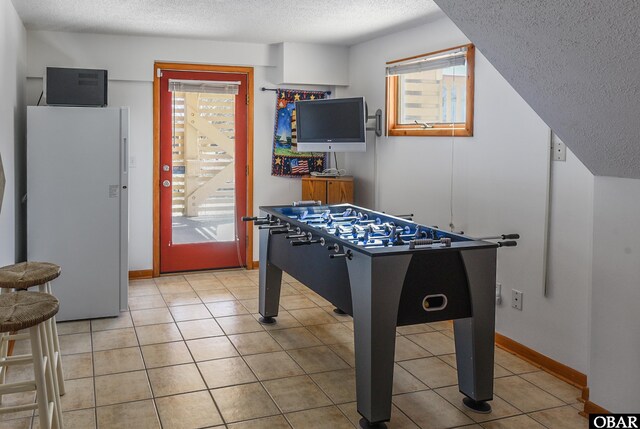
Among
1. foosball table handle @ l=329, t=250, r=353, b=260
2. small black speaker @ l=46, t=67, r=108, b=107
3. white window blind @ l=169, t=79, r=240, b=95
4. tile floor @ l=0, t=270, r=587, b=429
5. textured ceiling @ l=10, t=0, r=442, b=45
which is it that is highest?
textured ceiling @ l=10, t=0, r=442, b=45

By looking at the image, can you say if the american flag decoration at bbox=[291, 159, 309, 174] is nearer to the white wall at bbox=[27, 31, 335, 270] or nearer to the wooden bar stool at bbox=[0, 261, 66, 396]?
the white wall at bbox=[27, 31, 335, 270]

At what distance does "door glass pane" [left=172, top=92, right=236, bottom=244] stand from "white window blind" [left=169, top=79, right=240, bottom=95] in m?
0.05

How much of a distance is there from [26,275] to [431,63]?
3.33 meters

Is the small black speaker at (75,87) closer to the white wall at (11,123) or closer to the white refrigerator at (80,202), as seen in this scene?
the white refrigerator at (80,202)

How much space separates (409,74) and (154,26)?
2.24 metres

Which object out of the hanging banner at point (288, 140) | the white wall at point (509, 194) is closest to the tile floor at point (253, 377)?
the white wall at point (509, 194)

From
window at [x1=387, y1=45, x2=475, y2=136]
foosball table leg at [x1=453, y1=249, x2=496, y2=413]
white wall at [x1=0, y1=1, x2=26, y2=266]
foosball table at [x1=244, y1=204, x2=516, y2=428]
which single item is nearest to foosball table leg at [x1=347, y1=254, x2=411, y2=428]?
foosball table at [x1=244, y1=204, x2=516, y2=428]

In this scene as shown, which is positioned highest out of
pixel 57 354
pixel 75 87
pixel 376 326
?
pixel 75 87

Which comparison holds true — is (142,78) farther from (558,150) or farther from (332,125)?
(558,150)

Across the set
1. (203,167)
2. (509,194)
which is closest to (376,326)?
(509,194)

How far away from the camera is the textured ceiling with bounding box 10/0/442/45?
4414 mm

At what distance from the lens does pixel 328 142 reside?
578cm

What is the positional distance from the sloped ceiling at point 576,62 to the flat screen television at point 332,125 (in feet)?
9.28

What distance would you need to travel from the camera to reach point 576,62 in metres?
2.27
